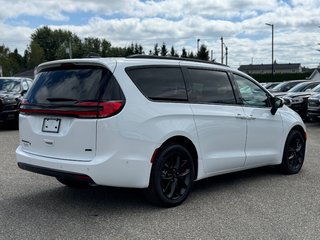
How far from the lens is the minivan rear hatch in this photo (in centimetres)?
469

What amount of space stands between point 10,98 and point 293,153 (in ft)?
31.1

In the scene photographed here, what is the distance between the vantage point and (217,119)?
5.77 metres

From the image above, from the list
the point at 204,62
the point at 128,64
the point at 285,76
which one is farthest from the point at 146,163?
the point at 285,76

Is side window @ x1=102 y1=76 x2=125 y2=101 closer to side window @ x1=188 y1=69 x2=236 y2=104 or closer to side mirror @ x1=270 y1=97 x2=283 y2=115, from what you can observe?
side window @ x1=188 y1=69 x2=236 y2=104

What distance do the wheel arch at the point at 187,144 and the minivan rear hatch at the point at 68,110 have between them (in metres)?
0.80

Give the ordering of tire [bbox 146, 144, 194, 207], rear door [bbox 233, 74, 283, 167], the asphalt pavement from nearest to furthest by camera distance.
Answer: the asphalt pavement
tire [bbox 146, 144, 194, 207]
rear door [bbox 233, 74, 283, 167]

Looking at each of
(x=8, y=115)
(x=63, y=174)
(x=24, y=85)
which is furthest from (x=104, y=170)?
(x=24, y=85)

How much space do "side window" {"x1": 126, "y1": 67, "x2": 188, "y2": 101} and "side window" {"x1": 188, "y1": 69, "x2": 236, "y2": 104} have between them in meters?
0.21

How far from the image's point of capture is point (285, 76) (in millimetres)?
64000

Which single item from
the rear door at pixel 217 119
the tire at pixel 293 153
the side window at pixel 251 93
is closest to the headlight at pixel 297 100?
the tire at pixel 293 153

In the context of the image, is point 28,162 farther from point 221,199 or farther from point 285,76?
point 285,76

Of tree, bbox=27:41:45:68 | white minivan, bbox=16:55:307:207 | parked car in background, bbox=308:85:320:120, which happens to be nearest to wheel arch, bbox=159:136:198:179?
white minivan, bbox=16:55:307:207

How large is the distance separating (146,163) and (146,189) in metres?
0.39

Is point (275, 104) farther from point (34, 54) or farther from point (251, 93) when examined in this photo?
point (34, 54)
